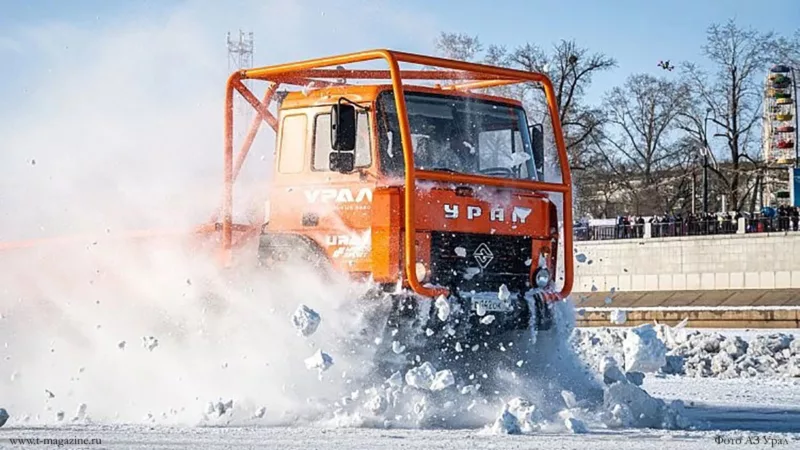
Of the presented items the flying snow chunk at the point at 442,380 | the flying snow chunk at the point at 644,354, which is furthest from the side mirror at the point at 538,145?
the flying snow chunk at the point at 442,380

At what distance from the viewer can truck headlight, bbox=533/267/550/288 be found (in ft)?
36.4

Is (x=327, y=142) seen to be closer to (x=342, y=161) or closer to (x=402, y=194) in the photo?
(x=342, y=161)

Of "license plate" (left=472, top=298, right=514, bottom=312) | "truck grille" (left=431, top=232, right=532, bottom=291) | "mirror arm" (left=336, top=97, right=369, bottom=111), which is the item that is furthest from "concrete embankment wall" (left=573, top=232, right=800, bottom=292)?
"mirror arm" (left=336, top=97, right=369, bottom=111)

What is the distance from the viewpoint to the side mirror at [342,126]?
33.9ft

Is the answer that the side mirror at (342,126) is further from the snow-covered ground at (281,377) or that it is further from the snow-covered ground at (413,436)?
the snow-covered ground at (413,436)

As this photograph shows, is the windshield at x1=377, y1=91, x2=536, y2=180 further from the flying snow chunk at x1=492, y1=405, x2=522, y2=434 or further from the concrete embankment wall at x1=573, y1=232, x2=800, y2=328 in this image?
the concrete embankment wall at x1=573, y1=232, x2=800, y2=328

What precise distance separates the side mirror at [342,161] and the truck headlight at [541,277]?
1986 millimetres

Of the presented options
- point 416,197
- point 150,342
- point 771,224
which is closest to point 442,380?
point 416,197

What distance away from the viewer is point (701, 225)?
1588 inches

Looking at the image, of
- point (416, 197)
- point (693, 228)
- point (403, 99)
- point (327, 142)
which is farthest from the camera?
point (693, 228)

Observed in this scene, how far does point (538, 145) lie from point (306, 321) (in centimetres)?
323

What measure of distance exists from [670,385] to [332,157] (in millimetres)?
6313

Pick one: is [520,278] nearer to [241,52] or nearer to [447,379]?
[447,379]

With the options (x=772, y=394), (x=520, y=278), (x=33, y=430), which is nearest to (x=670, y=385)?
(x=772, y=394)
